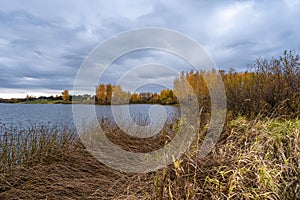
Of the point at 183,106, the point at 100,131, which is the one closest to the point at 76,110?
the point at 100,131

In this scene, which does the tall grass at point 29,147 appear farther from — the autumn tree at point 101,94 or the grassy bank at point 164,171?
the autumn tree at point 101,94

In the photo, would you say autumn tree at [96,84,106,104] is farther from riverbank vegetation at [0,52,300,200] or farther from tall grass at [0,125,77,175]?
tall grass at [0,125,77,175]

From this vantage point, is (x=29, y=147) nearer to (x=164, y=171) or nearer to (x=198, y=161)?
(x=164, y=171)

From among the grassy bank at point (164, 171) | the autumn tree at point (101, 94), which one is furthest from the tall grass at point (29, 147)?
the autumn tree at point (101, 94)

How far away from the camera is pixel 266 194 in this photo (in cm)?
216

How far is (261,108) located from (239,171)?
4.04m

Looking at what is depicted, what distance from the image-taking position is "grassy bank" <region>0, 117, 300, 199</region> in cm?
227

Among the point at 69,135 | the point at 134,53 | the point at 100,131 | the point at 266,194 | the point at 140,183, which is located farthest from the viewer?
the point at 100,131

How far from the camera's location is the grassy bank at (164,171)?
2.27 meters

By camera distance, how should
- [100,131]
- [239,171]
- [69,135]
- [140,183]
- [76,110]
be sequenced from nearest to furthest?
1. [239,171]
2. [140,183]
3. [69,135]
4. [100,131]
5. [76,110]

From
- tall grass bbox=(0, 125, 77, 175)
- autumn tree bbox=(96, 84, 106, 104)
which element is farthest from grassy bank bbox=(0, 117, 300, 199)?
autumn tree bbox=(96, 84, 106, 104)

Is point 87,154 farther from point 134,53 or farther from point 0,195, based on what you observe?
point 134,53

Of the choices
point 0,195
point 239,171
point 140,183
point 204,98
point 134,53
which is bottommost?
point 0,195

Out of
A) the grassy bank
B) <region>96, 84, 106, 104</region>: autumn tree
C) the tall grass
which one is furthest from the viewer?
<region>96, 84, 106, 104</region>: autumn tree
